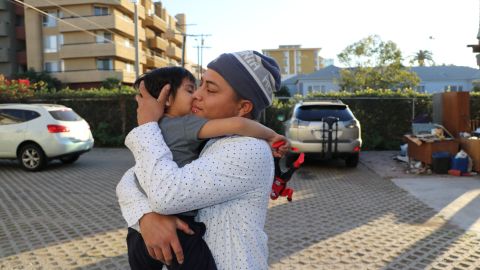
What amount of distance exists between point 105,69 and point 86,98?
32887mm

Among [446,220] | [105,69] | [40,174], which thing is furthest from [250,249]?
[105,69]

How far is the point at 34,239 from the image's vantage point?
5312 mm

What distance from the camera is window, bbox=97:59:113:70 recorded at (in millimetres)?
48719

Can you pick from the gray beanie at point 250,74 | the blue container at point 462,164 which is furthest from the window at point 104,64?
the gray beanie at point 250,74

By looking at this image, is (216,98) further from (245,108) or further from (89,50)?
(89,50)

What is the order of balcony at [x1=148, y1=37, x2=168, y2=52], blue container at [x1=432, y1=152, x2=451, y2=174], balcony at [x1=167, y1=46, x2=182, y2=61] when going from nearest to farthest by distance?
blue container at [x1=432, y1=152, x2=451, y2=174] < balcony at [x1=148, y1=37, x2=168, y2=52] < balcony at [x1=167, y1=46, x2=182, y2=61]

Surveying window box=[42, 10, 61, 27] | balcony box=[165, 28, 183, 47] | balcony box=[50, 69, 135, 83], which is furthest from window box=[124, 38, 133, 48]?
balcony box=[165, 28, 183, 47]

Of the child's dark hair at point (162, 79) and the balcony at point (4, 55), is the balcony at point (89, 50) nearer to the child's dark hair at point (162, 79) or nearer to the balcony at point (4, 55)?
the balcony at point (4, 55)

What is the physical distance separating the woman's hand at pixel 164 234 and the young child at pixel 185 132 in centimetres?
3

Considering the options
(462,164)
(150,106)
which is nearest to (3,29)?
(462,164)

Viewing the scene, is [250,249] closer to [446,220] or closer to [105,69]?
[446,220]

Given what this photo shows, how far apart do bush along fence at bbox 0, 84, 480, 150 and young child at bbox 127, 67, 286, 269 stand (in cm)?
1309

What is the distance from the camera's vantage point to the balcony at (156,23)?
58950 millimetres

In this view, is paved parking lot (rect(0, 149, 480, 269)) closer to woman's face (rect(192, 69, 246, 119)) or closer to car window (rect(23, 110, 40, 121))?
car window (rect(23, 110, 40, 121))
